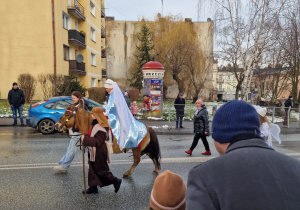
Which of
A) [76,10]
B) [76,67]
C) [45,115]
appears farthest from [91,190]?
[76,10]

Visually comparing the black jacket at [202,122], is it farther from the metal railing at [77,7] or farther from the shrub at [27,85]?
the metal railing at [77,7]

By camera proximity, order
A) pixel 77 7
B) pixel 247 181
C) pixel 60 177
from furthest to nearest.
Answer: pixel 77 7 → pixel 60 177 → pixel 247 181

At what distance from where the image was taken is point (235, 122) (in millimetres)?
1458

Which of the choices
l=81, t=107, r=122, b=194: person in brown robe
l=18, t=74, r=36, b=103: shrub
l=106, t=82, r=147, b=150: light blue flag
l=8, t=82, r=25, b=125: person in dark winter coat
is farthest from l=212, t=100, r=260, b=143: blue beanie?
l=18, t=74, r=36, b=103: shrub

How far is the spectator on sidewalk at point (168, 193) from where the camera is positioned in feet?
6.07

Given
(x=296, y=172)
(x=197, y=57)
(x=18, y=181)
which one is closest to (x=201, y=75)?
(x=197, y=57)

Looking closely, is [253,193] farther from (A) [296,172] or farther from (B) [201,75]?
(B) [201,75]

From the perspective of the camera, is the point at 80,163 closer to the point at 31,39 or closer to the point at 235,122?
the point at 235,122

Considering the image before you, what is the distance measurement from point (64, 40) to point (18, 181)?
2187 centimetres

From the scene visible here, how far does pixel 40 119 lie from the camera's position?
10977 millimetres

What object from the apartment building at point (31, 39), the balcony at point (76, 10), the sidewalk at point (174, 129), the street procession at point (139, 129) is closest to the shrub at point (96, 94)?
the street procession at point (139, 129)

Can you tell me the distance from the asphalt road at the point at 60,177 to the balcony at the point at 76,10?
19451 millimetres

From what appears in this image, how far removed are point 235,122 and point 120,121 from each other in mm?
3834

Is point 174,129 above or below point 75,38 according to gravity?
below
